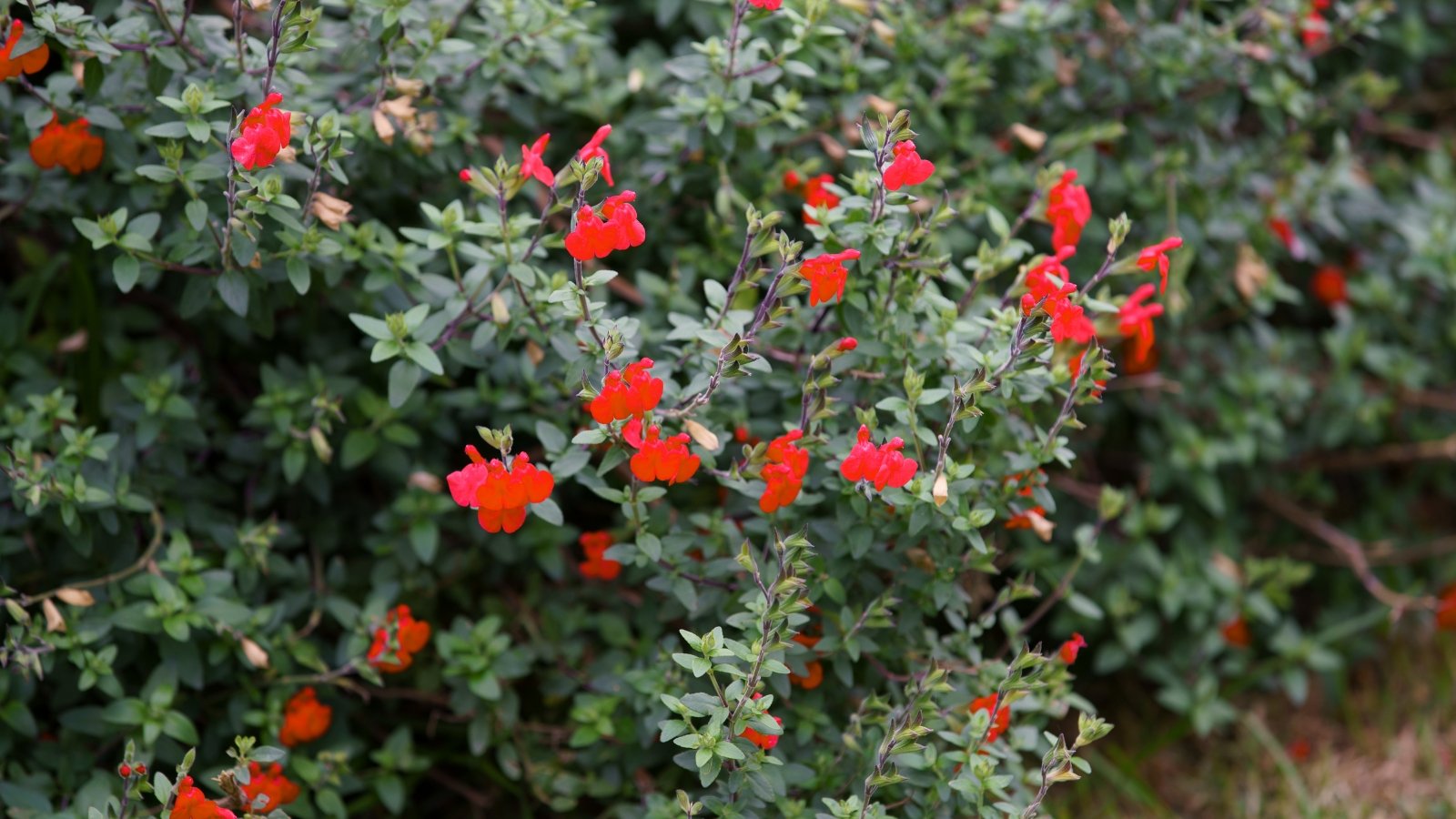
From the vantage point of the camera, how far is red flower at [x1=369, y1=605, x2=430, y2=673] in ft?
6.29

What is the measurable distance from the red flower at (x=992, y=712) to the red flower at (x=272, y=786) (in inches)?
40.3

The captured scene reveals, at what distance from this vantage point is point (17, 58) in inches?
67.1

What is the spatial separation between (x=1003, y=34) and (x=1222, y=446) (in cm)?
98

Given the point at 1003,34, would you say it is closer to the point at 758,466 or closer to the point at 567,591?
the point at 758,466

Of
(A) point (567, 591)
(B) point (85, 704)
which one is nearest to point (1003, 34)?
(A) point (567, 591)

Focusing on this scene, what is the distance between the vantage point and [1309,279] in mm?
3053

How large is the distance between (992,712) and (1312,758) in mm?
1419

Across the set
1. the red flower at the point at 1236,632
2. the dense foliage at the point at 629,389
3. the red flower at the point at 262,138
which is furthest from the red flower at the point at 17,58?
the red flower at the point at 1236,632

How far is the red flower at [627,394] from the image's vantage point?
152 centimetres

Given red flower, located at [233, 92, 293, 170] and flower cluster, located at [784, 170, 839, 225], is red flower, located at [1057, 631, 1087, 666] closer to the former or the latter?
flower cluster, located at [784, 170, 839, 225]

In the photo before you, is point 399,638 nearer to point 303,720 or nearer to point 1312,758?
point 303,720

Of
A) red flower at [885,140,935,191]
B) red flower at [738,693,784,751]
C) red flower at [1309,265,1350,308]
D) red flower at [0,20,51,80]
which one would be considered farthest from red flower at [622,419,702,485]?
red flower at [1309,265,1350,308]

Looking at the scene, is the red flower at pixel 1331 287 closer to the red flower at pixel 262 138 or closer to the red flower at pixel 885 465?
the red flower at pixel 885 465

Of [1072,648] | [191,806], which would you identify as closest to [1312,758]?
[1072,648]
